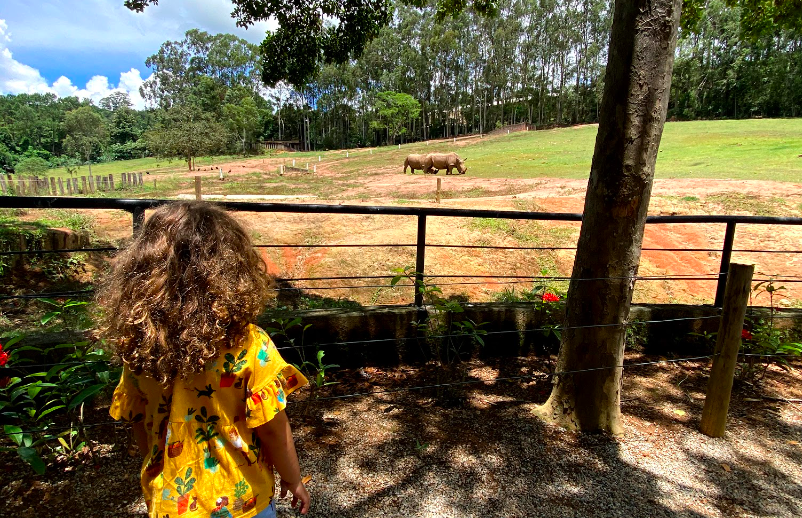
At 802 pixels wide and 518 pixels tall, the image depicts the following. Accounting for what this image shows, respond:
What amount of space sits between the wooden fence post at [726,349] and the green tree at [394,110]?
2193 inches

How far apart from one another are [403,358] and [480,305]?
0.70 meters

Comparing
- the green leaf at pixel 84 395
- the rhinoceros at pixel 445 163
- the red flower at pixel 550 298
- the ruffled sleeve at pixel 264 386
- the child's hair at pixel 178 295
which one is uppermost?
the rhinoceros at pixel 445 163

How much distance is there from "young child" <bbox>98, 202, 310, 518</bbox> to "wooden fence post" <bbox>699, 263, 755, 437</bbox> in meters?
2.40

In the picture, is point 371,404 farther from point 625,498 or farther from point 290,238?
point 290,238

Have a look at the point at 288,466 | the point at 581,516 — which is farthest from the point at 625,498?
the point at 288,466

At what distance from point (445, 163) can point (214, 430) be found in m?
24.9

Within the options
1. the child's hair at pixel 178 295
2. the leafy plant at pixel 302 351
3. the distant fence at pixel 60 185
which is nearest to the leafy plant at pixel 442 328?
the leafy plant at pixel 302 351

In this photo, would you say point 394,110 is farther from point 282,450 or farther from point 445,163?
point 282,450

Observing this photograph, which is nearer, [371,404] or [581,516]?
[581,516]

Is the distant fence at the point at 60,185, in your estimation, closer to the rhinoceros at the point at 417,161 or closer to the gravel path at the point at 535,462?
the rhinoceros at the point at 417,161

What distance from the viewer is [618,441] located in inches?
Result: 104

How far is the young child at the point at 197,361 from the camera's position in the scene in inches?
47.3

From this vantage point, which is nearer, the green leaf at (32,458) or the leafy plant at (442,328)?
the green leaf at (32,458)

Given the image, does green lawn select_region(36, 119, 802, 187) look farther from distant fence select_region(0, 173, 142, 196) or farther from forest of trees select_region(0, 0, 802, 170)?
forest of trees select_region(0, 0, 802, 170)
